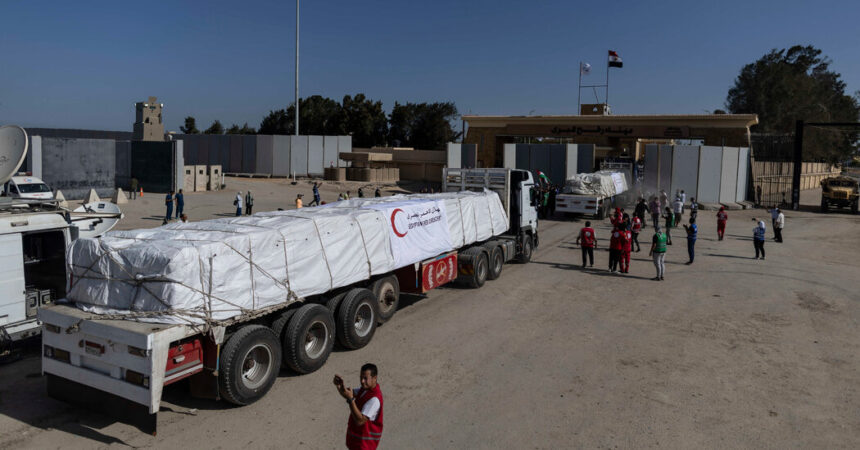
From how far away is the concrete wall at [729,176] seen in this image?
38219mm

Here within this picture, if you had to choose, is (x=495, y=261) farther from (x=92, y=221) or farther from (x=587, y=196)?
(x=587, y=196)

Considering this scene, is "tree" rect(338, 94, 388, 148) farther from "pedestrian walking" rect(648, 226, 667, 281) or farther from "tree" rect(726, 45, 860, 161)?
"pedestrian walking" rect(648, 226, 667, 281)

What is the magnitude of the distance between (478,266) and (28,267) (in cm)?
962

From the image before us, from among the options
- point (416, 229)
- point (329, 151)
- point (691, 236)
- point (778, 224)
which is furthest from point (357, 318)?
point (329, 151)

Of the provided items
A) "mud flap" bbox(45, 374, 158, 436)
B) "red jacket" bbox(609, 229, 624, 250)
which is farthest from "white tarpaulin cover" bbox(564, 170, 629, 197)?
"mud flap" bbox(45, 374, 158, 436)

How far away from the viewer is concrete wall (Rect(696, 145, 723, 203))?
1497 inches

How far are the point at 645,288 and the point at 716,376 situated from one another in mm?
6572

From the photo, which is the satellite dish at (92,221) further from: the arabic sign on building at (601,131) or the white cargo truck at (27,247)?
the arabic sign on building at (601,131)

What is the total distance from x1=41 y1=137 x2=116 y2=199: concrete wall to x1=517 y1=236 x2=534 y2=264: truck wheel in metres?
27.1

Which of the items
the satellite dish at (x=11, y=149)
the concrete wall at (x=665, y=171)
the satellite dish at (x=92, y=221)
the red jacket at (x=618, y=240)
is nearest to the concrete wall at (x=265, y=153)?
the concrete wall at (x=665, y=171)

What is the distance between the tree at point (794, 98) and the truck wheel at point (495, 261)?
71.6 meters

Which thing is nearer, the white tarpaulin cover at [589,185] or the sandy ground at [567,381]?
the sandy ground at [567,381]

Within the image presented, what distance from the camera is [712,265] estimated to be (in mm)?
19531

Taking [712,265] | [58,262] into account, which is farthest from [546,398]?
[712,265]
